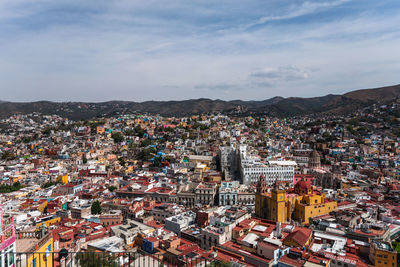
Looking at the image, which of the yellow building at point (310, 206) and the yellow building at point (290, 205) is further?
the yellow building at point (310, 206)

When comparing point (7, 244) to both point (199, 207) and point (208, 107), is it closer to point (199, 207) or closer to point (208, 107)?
point (199, 207)

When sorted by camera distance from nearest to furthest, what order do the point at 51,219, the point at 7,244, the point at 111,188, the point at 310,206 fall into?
1. the point at 7,244
2. the point at 310,206
3. the point at 51,219
4. the point at 111,188

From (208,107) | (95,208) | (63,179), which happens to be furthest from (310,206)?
(208,107)

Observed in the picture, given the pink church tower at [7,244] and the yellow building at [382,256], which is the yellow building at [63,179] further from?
the yellow building at [382,256]

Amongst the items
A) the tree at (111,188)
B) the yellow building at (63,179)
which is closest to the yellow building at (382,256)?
the tree at (111,188)

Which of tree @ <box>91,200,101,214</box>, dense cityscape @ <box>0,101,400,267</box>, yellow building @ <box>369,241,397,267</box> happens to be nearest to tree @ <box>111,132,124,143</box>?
dense cityscape @ <box>0,101,400,267</box>

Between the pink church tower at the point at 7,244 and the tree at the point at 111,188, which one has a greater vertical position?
the pink church tower at the point at 7,244

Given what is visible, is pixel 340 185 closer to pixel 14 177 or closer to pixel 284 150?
pixel 284 150
